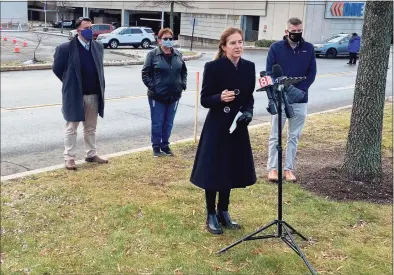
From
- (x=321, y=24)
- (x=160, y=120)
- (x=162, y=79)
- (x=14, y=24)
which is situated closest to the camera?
(x=162, y=79)

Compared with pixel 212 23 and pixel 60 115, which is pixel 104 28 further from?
pixel 60 115

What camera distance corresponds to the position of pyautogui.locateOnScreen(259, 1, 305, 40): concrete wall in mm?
41062

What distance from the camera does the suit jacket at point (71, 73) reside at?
253 inches

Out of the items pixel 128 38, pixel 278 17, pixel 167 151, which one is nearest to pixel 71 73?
pixel 167 151

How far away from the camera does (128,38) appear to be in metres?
38.1

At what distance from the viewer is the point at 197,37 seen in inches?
2008

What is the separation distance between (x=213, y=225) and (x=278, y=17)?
4021 cm

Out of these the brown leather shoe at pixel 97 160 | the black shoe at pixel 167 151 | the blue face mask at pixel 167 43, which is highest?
the blue face mask at pixel 167 43

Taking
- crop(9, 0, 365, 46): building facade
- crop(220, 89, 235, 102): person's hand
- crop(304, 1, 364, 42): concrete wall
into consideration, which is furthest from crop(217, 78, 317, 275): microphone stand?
crop(304, 1, 364, 42): concrete wall

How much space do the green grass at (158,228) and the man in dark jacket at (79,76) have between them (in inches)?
27.6

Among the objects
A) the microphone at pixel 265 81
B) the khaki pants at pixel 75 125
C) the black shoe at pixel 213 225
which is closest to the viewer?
the microphone at pixel 265 81

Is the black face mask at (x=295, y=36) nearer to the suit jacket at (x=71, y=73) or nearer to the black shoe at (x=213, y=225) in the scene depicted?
the black shoe at (x=213, y=225)

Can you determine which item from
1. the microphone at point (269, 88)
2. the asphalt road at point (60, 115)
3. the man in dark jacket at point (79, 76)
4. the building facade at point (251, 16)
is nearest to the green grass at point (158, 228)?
the man in dark jacket at point (79, 76)

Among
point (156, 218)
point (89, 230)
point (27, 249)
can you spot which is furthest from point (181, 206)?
point (27, 249)
